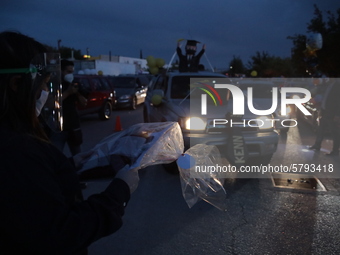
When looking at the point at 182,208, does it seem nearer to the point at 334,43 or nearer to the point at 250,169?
the point at 250,169

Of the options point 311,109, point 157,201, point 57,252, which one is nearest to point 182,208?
point 157,201

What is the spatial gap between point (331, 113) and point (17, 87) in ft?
26.3

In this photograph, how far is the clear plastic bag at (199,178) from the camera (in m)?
1.94

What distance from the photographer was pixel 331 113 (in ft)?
26.2

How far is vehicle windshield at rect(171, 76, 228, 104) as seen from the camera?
23.1 ft

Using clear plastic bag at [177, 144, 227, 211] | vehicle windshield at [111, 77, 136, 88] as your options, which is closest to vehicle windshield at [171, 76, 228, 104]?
clear plastic bag at [177, 144, 227, 211]

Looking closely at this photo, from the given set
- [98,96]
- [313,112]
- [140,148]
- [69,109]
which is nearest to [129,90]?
[98,96]

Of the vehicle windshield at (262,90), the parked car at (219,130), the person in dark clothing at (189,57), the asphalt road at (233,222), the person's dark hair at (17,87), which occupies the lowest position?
the asphalt road at (233,222)

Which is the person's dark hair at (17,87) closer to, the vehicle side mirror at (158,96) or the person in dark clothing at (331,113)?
the vehicle side mirror at (158,96)

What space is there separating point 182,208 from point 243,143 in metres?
1.92


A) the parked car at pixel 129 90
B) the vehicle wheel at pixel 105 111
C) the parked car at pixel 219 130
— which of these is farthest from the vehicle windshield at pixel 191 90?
the parked car at pixel 129 90

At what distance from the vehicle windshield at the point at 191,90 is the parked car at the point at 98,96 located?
6278mm

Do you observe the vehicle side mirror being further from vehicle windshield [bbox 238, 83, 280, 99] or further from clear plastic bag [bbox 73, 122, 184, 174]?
clear plastic bag [bbox 73, 122, 184, 174]

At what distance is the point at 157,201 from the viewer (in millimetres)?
4930
